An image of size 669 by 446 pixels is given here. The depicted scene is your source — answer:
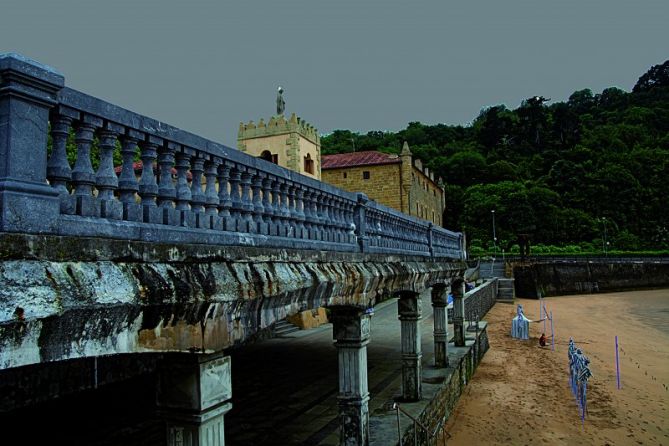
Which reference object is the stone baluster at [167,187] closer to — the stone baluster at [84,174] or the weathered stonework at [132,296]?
the weathered stonework at [132,296]

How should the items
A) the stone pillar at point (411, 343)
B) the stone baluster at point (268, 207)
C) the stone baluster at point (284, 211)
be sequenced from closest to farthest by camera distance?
the stone baluster at point (268, 207) < the stone baluster at point (284, 211) < the stone pillar at point (411, 343)

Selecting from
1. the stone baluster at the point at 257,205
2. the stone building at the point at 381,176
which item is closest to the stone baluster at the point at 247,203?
the stone baluster at the point at 257,205

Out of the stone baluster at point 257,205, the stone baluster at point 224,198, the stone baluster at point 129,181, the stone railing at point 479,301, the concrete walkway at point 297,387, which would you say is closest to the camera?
the stone baluster at point 129,181

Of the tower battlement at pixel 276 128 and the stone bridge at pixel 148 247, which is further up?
the tower battlement at pixel 276 128

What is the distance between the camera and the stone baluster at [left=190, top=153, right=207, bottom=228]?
369cm

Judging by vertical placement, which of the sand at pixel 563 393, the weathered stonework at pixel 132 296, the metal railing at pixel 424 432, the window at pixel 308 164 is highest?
the window at pixel 308 164

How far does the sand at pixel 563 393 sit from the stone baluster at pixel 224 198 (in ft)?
29.3

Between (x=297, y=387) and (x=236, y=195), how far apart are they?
9.47 meters

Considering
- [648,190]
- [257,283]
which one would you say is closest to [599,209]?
[648,190]

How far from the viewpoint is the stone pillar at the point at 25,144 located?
2309 millimetres

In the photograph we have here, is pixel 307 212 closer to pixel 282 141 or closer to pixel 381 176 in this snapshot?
pixel 282 141

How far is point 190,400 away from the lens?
11.5 feet

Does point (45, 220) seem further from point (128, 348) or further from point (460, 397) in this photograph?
Result: point (460, 397)

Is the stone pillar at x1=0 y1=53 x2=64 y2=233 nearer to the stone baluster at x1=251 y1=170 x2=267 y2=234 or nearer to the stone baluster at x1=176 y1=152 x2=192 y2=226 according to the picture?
the stone baluster at x1=176 y1=152 x2=192 y2=226
